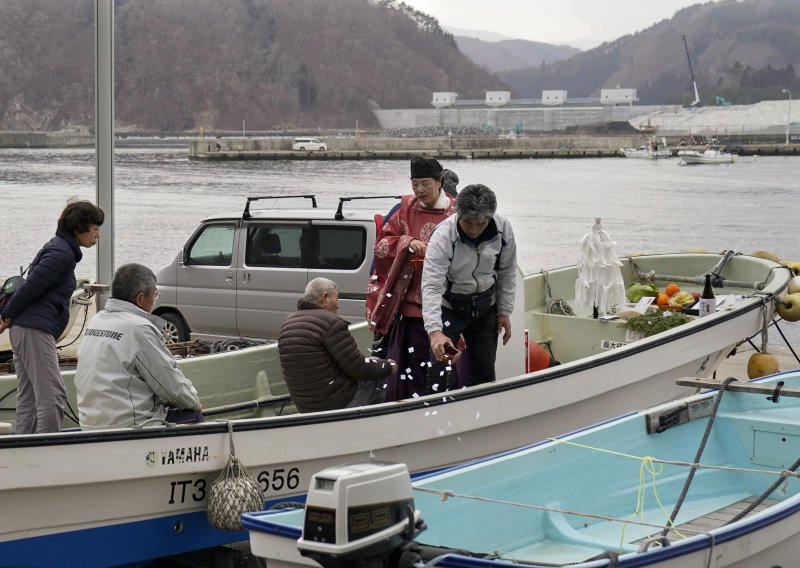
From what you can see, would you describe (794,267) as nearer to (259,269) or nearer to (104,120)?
(259,269)

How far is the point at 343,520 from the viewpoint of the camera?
13.0 feet

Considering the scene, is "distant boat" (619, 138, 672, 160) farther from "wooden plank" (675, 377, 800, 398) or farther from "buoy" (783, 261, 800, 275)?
"wooden plank" (675, 377, 800, 398)

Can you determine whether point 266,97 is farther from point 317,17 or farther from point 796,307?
point 796,307

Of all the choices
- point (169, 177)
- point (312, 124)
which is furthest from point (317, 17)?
point (169, 177)

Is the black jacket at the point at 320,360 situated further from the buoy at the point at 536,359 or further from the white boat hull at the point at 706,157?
the white boat hull at the point at 706,157

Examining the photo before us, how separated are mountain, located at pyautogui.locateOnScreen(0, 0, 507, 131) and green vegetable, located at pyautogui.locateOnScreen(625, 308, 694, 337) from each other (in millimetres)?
87818

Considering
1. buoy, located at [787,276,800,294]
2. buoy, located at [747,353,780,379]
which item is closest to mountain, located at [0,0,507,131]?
buoy, located at [787,276,800,294]

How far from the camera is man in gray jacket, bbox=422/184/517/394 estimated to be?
6.44 meters

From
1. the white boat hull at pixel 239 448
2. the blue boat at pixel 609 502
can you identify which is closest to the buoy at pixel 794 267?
the white boat hull at pixel 239 448

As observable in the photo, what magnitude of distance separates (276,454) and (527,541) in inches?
54.4

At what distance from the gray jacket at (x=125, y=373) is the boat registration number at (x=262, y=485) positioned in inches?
15.2

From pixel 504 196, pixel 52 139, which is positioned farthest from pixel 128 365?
pixel 52 139

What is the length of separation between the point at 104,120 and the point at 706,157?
109951mm

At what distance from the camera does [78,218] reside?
6281mm
